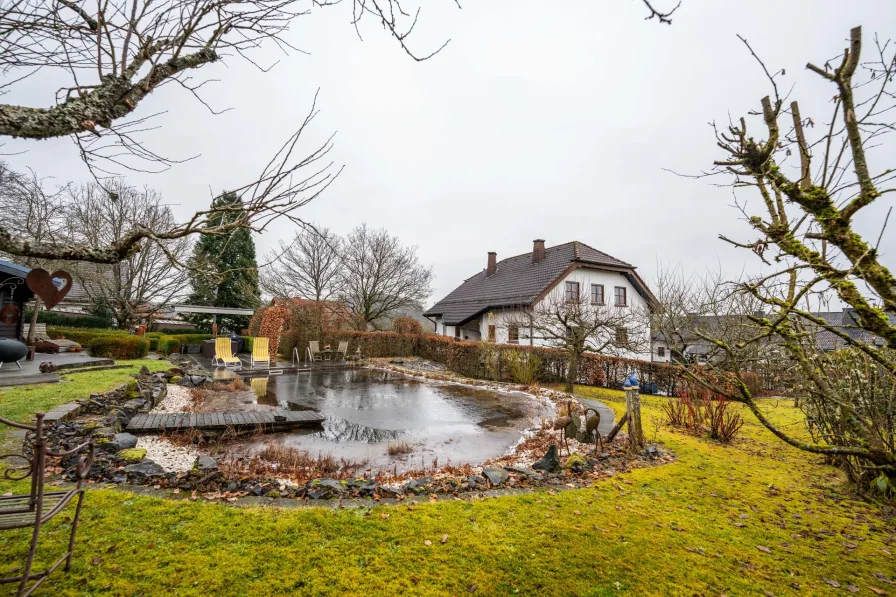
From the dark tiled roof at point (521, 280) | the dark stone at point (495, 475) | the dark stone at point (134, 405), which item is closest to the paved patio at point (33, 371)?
the dark stone at point (134, 405)

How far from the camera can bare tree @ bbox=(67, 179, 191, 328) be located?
19766mm

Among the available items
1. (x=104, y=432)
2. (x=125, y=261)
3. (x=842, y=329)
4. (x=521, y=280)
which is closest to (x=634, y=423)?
(x=842, y=329)

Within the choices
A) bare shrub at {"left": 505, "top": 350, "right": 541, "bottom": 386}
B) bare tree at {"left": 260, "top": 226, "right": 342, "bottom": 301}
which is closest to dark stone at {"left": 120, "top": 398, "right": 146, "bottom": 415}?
bare shrub at {"left": 505, "top": 350, "right": 541, "bottom": 386}

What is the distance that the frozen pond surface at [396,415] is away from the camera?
20.9ft

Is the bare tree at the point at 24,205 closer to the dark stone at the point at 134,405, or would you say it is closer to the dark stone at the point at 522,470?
the dark stone at the point at 134,405

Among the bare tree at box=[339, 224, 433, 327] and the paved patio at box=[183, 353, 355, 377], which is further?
the bare tree at box=[339, 224, 433, 327]

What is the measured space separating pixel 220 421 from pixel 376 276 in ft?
68.2

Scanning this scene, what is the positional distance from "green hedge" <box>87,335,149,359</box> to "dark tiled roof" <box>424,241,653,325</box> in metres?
15.7

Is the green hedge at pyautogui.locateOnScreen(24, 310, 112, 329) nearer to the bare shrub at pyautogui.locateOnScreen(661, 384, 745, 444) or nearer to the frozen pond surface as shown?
the frozen pond surface

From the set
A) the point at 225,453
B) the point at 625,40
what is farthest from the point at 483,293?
the point at 625,40

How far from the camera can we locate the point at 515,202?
29156 mm

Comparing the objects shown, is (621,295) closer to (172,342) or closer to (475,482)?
(475,482)

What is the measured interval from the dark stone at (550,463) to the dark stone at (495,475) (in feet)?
1.99

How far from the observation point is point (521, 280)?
23.0 meters
